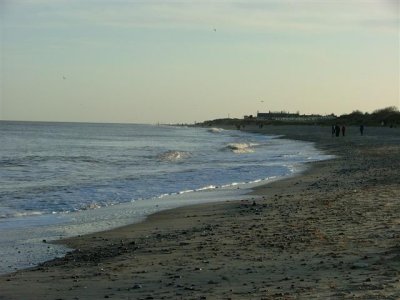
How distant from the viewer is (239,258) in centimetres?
810

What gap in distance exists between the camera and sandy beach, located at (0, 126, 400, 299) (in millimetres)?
6574

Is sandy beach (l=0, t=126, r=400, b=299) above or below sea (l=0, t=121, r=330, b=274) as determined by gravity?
above

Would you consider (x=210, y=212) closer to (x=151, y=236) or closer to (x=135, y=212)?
(x=135, y=212)

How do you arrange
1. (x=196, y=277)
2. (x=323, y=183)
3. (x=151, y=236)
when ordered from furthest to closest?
1. (x=323, y=183)
2. (x=151, y=236)
3. (x=196, y=277)

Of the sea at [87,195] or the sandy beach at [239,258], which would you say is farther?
the sea at [87,195]

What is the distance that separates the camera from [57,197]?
659 inches

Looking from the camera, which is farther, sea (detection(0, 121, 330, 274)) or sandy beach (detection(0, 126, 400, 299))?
sea (detection(0, 121, 330, 274))

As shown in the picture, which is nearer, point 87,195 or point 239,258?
point 239,258

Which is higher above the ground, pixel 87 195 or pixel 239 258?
pixel 239 258

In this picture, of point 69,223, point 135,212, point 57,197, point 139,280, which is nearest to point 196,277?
point 139,280

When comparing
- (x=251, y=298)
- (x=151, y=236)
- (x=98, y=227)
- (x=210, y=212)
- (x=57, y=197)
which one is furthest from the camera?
(x=57, y=197)

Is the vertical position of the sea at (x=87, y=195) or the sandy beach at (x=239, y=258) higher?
the sandy beach at (x=239, y=258)

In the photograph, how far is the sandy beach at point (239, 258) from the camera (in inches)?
259

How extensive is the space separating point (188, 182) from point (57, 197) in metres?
5.77
